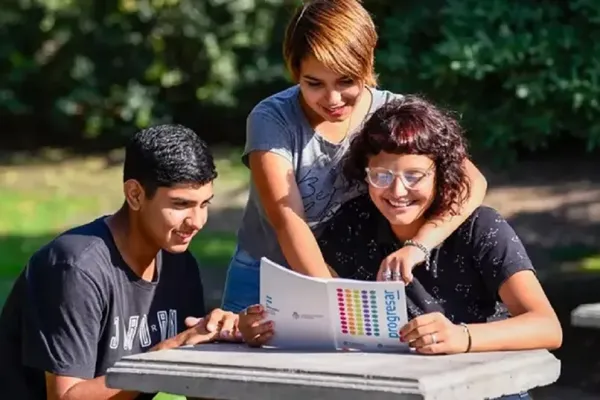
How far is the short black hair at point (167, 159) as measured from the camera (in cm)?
334

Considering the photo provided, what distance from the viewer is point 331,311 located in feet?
10.0

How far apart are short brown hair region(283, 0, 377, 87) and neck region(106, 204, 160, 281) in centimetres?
61

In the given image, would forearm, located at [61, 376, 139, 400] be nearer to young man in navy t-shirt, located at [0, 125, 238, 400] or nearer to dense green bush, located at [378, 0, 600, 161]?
young man in navy t-shirt, located at [0, 125, 238, 400]

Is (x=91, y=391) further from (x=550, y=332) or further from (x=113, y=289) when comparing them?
(x=550, y=332)

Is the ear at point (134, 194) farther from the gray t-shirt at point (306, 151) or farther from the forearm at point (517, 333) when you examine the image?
the forearm at point (517, 333)

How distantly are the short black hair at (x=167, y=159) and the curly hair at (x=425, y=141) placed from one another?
1.34ft

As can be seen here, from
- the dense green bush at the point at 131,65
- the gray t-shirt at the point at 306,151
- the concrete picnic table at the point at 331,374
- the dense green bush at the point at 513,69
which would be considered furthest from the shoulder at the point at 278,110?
the dense green bush at the point at 131,65

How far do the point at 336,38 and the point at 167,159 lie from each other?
550 millimetres

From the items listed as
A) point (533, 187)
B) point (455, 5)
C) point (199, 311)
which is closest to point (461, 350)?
point (199, 311)

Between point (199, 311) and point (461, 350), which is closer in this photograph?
point (461, 350)

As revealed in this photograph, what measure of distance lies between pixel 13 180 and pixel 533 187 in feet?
16.3

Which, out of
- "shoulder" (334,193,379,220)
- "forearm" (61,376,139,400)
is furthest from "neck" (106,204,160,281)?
"shoulder" (334,193,379,220)

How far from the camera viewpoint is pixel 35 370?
11.3ft

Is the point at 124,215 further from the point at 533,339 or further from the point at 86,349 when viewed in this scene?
the point at 533,339
